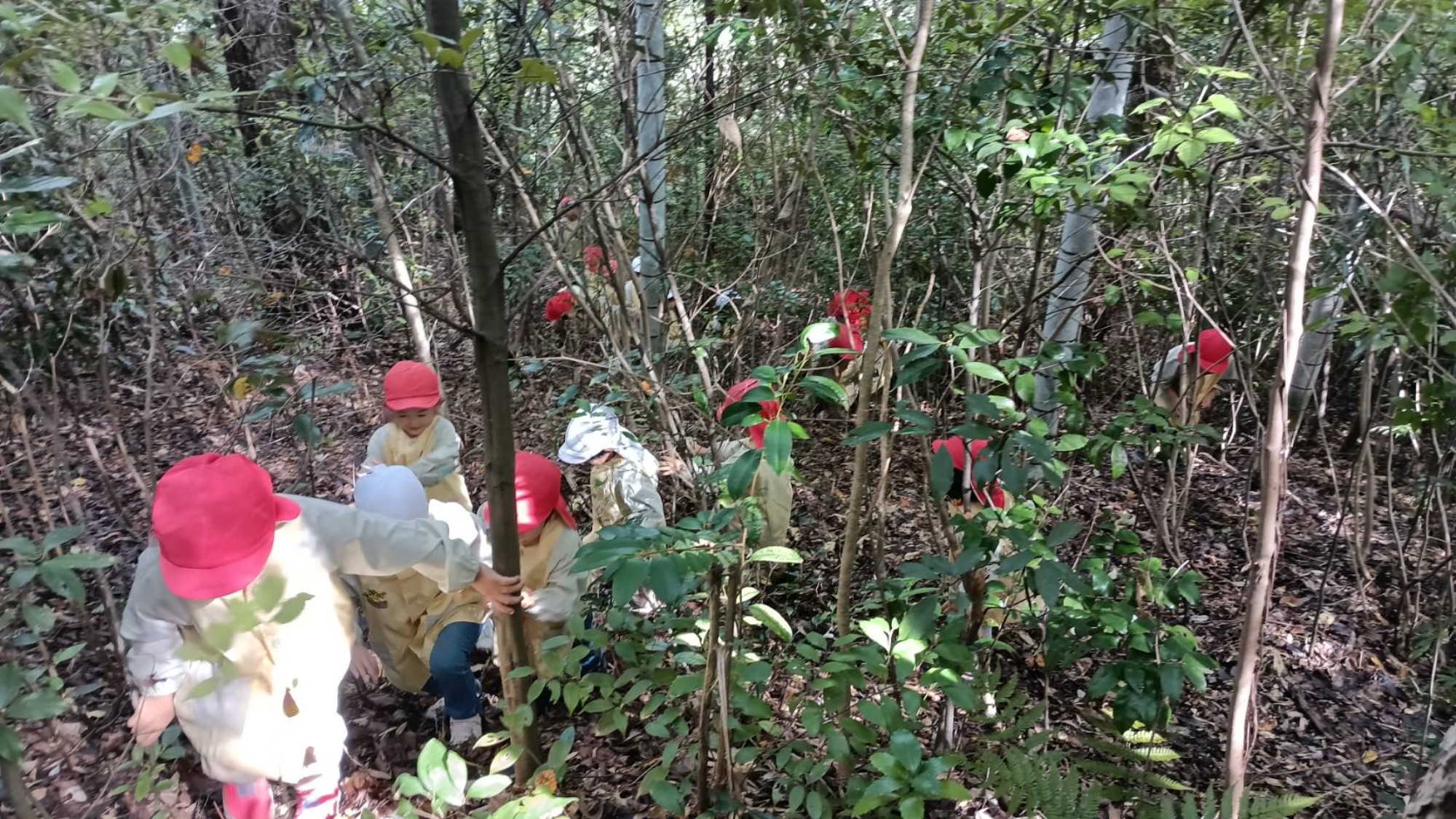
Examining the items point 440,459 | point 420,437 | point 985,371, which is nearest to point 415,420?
point 420,437

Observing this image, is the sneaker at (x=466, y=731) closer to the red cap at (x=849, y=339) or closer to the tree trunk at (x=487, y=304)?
the tree trunk at (x=487, y=304)

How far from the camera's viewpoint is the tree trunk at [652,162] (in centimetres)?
345

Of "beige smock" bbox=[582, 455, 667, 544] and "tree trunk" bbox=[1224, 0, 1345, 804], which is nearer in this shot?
"tree trunk" bbox=[1224, 0, 1345, 804]

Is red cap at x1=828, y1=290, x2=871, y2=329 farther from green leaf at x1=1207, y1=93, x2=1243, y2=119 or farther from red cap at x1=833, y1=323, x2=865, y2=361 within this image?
green leaf at x1=1207, y1=93, x2=1243, y2=119

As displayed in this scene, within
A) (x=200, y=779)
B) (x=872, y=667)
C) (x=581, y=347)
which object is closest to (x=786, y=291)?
(x=581, y=347)

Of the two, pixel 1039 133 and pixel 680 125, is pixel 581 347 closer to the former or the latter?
pixel 680 125

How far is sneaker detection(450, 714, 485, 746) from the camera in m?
2.70

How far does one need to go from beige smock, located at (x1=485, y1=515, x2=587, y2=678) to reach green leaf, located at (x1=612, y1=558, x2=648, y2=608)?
1.43m

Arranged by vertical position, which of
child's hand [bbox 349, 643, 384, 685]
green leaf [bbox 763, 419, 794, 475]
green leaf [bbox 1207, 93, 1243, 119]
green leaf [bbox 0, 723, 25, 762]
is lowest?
child's hand [bbox 349, 643, 384, 685]

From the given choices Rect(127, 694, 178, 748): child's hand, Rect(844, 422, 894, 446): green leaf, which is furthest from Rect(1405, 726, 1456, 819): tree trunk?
Rect(127, 694, 178, 748): child's hand

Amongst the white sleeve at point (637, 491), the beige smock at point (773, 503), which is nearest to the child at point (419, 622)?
the white sleeve at point (637, 491)

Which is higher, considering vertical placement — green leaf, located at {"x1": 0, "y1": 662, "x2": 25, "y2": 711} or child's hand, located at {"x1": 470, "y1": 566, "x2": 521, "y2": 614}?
green leaf, located at {"x1": 0, "y1": 662, "x2": 25, "y2": 711}

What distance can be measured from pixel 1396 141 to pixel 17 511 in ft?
19.4

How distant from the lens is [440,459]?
3.44 meters
